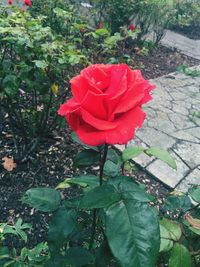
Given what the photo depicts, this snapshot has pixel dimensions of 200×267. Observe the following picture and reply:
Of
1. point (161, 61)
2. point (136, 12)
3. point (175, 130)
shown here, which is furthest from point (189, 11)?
point (175, 130)

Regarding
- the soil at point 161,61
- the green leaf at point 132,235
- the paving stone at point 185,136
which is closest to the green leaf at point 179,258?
the green leaf at point 132,235

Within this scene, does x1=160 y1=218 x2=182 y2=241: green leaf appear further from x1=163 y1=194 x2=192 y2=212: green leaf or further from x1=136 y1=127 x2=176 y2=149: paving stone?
x1=136 y1=127 x2=176 y2=149: paving stone

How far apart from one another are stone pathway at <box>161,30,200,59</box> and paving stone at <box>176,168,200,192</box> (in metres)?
4.02

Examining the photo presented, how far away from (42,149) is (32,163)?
222 millimetres

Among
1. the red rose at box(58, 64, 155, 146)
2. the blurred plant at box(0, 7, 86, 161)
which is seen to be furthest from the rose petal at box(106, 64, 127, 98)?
the blurred plant at box(0, 7, 86, 161)

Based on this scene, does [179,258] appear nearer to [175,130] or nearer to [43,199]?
[43,199]

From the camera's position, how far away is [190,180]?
334 cm

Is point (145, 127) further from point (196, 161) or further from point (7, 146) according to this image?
point (7, 146)

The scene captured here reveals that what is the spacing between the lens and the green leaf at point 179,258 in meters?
1.08

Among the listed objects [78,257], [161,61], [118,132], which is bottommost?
[161,61]

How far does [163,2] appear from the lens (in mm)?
6301

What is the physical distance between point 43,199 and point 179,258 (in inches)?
19.7

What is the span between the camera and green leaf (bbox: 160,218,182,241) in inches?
46.6

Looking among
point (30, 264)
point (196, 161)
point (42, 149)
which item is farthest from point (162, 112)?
point (30, 264)
